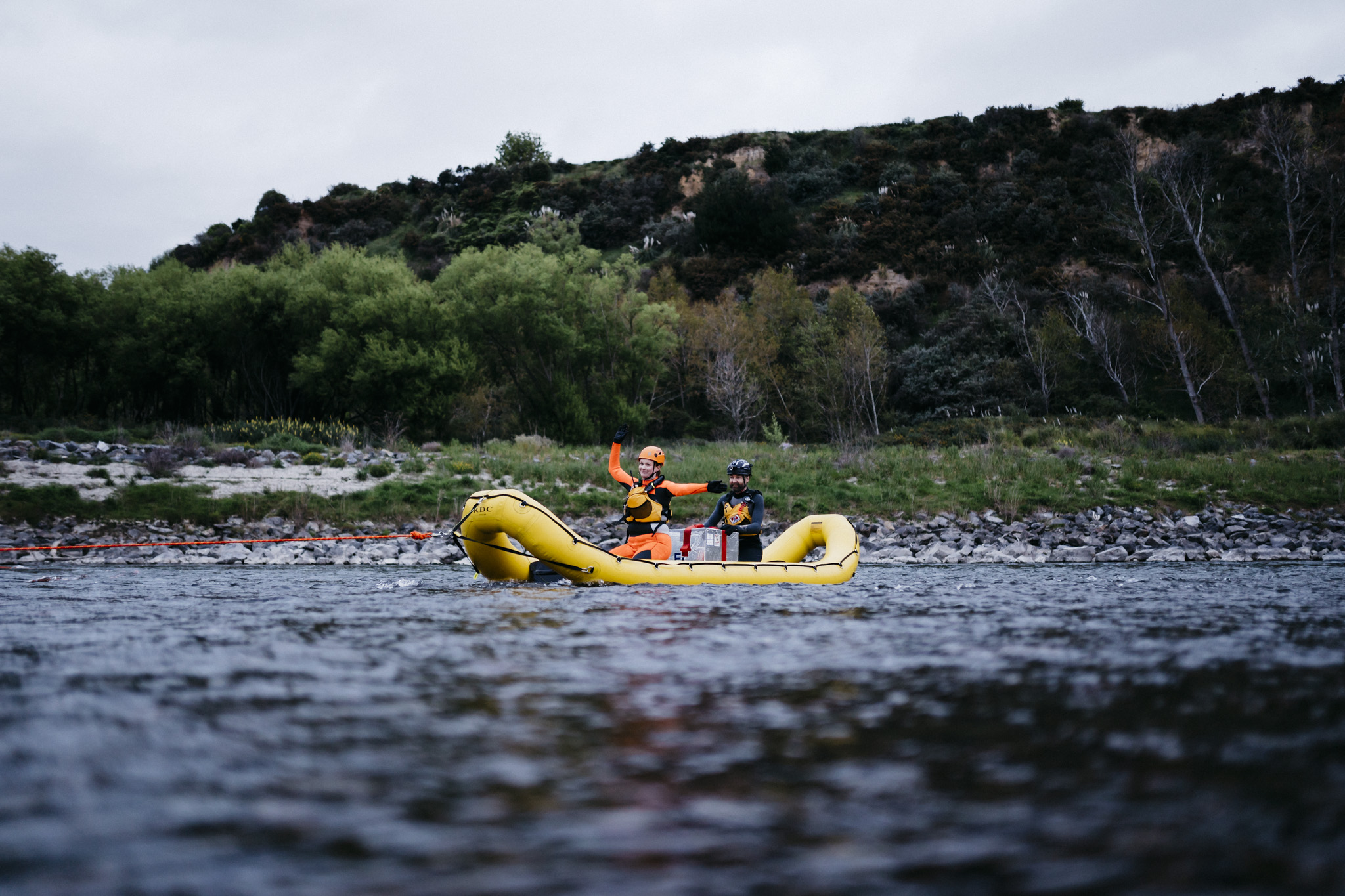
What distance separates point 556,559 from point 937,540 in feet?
27.2

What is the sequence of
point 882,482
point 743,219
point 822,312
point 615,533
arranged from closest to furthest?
point 615,533, point 882,482, point 822,312, point 743,219

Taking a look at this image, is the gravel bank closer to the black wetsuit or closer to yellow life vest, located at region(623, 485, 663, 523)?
the black wetsuit

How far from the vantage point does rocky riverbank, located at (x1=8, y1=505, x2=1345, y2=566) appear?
519 inches

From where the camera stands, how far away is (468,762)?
8.38 ft

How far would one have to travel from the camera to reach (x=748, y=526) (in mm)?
9875

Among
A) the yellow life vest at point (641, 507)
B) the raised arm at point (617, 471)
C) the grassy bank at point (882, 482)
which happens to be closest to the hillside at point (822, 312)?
the grassy bank at point (882, 482)

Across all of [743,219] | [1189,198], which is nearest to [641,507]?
[1189,198]

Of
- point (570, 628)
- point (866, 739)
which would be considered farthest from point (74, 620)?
point (866, 739)

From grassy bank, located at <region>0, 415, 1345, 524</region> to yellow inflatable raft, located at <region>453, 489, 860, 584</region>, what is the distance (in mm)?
7712

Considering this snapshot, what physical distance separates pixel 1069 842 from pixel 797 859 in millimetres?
651

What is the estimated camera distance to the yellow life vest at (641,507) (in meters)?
9.74

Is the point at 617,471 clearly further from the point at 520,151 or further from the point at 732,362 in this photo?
the point at 520,151

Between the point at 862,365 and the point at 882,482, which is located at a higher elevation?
the point at 862,365

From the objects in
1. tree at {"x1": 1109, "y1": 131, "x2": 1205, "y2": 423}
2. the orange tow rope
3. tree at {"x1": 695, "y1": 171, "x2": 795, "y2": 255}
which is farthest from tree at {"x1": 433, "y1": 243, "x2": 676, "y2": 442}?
tree at {"x1": 695, "y1": 171, "x2": 795, "y2": 255}
